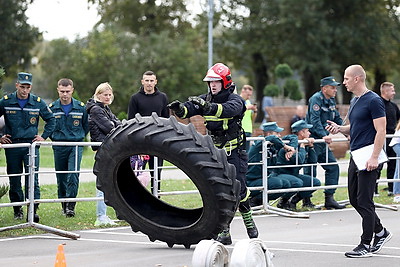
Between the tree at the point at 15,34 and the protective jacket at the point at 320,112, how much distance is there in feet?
99.7

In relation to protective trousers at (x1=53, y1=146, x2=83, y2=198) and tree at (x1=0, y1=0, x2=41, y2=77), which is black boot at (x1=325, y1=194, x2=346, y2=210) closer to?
protective trousers at (x1=53, y1=146, x2=83, y2=198)

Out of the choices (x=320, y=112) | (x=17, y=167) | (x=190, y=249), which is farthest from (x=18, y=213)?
(x=320, y=112)

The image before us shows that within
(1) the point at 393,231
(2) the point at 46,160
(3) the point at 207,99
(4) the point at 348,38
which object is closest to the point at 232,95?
(3) the point at 207,99

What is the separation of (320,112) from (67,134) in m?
4.07

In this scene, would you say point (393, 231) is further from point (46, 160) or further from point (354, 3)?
point (354, 3)

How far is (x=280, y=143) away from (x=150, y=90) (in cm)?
219

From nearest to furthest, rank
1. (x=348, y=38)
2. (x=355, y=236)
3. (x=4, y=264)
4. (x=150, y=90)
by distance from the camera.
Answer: (x=4, y=264) → (x=355, y=236) → (x=150, y=90) → (x=348, y=38)

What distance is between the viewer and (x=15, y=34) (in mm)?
43656

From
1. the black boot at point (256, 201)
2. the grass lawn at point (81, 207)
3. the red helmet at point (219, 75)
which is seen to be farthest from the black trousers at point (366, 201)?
the black boot at point (256, 201)

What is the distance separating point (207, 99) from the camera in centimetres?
966

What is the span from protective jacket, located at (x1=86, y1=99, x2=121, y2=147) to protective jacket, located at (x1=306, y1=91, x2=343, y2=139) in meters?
3.54

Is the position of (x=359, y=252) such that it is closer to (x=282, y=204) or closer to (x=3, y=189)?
(x=282, y=204)

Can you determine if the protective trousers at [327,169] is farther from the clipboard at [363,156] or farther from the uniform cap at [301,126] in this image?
the clipboard at [363,156]

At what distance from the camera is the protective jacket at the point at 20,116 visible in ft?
38.9
